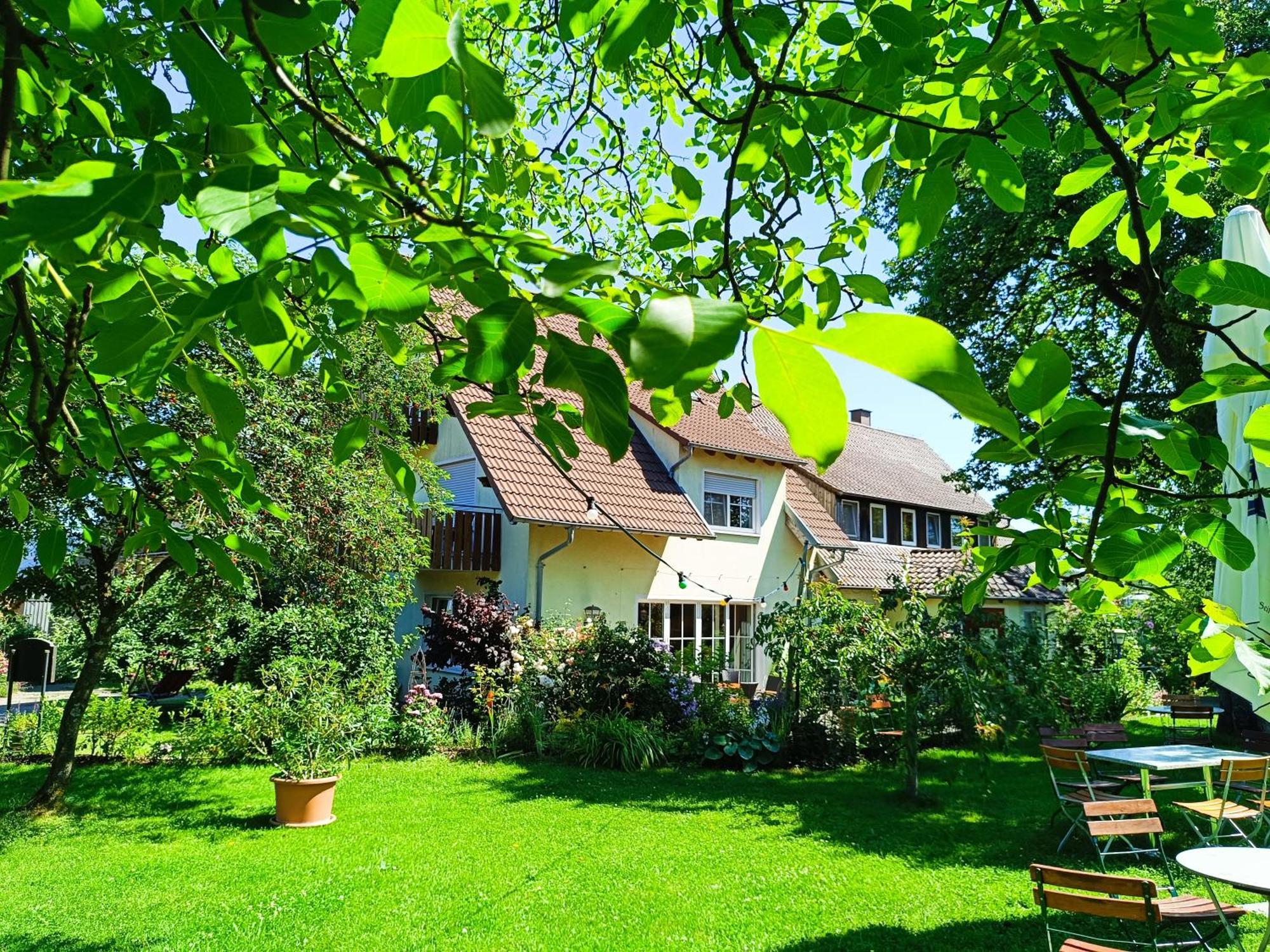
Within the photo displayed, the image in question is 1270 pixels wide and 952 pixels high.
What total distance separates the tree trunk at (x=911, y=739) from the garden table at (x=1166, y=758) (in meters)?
1.90

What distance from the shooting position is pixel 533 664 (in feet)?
42.9

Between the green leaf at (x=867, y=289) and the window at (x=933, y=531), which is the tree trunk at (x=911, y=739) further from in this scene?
the window at (x=933, y=531)

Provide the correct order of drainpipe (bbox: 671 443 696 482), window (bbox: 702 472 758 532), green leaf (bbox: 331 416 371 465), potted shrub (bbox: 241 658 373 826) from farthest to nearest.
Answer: window (bbox: 702 472 758 532) < drainpipe (bbox: 671 443 696 482) < potted shrub (bbox: 241 658 373 826) < green leaf (bbox: 331 416 371 465)

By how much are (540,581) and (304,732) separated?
5.90 meters

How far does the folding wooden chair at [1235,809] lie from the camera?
7234mm

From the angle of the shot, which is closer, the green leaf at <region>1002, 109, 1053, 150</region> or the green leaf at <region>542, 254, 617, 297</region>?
the green leaf at <region>542, 254, 617, 297</region>

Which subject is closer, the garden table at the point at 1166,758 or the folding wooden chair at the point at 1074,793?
the folding wooden chair at the point at 1074,793

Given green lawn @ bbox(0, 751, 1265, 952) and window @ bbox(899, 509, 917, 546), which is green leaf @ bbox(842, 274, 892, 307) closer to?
green lawn @ bbox(0, 751, 1265, 952)

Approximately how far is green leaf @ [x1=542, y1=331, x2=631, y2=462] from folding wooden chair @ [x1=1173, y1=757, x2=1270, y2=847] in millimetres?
7860

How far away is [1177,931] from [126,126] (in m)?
7.54

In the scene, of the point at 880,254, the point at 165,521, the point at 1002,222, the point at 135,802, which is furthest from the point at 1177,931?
the point at 880,254

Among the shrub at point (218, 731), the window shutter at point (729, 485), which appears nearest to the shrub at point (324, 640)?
the shrub at point (218, 731)

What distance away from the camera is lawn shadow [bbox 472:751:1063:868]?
8211 millimetres

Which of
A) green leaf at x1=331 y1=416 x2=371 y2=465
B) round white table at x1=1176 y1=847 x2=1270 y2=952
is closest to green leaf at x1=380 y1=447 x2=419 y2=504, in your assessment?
green leaf at x1=331 y1=416 x2=371 y2=465
